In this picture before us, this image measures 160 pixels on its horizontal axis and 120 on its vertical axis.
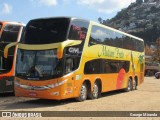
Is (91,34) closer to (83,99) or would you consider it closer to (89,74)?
(89,74)

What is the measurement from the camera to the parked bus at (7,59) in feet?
62.1

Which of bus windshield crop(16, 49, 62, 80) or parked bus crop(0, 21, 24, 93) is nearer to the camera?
bus windshield crop(16, 49, 62, 80)

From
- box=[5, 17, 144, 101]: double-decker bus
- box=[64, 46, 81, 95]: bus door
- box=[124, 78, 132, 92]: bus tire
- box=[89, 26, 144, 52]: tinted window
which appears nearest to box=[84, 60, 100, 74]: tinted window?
box=[5, 17, 144, 101]: double-decker bus

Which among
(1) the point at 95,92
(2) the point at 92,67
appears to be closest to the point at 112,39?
(2) the point at 92,67

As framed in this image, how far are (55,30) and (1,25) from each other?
14.0 feet

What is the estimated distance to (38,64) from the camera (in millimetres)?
15812

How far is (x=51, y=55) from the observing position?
15586 millimetres

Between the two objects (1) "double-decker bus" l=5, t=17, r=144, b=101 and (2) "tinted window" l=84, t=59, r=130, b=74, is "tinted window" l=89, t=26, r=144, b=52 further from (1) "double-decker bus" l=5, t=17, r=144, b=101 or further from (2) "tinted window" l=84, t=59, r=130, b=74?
(2) "tinted window" l=84, t=59, r=130, b=74

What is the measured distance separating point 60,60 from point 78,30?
2.03 meters

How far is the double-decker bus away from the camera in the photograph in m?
15.5

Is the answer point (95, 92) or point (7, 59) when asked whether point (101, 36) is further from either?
point (7, 59)

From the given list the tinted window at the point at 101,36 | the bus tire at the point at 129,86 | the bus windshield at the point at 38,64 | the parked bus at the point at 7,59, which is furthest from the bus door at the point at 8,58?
the bus tire at the point at 129,86

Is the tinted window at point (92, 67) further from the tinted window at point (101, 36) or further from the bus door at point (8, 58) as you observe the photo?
the bus door at point (8, 58)

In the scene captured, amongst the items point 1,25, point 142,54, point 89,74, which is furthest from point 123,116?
point 142,54
